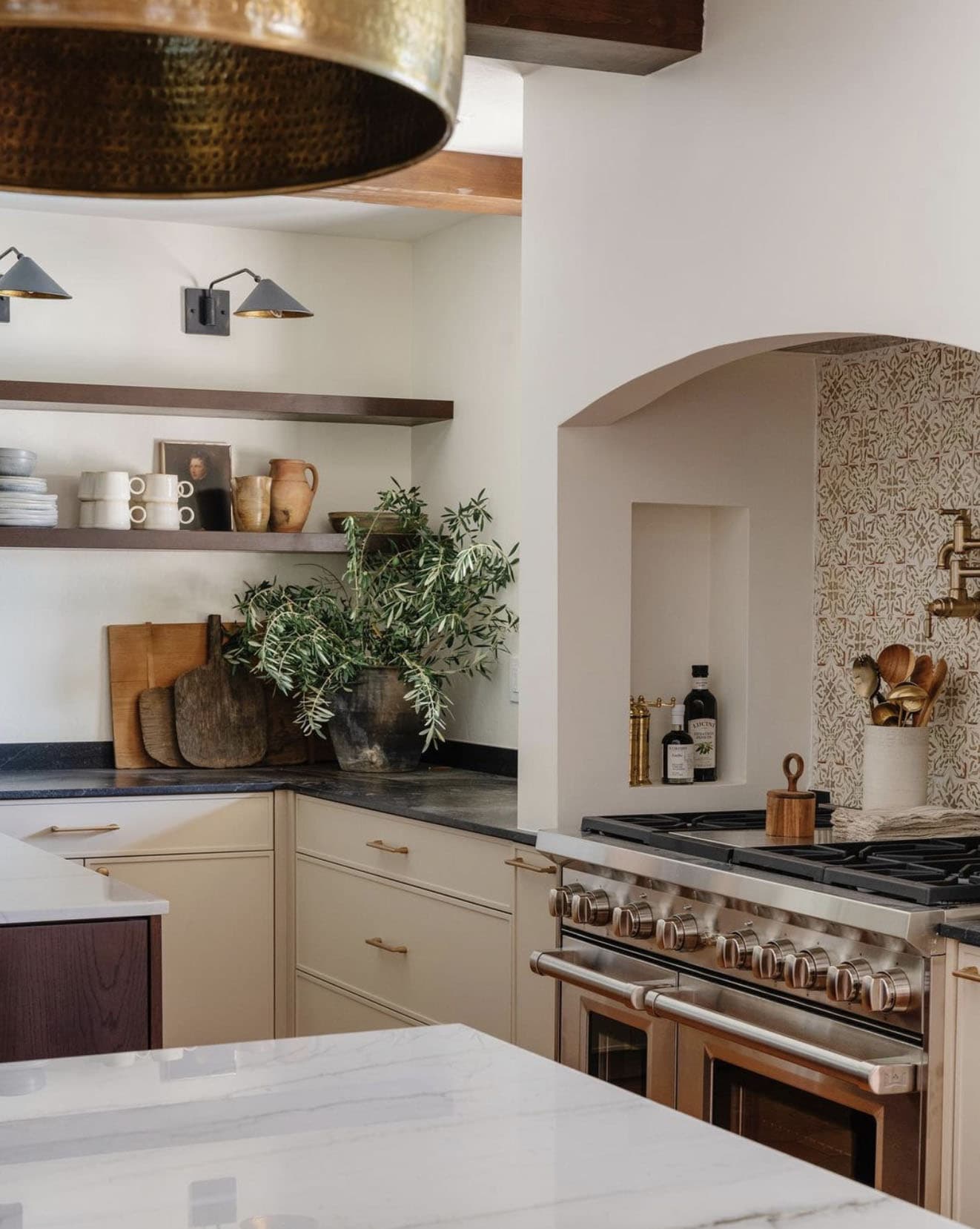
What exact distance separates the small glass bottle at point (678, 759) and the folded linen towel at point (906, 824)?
57 cm

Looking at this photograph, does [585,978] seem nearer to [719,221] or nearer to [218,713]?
[719,221]

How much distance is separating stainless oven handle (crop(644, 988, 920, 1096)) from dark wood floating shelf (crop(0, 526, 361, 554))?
2308 millimetres

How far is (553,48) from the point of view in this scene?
113 inches

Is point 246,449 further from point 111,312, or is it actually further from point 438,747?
point 438,747

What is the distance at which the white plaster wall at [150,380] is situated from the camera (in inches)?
191

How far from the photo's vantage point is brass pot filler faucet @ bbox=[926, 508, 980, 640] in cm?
300

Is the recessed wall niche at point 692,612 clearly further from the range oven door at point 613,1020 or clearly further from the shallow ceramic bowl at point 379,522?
the shallow ceramic bowl at point 379,522

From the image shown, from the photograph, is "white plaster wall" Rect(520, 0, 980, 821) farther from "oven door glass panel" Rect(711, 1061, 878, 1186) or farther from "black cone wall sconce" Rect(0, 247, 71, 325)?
"black cone wall sconce" Rect(0, 247, 71, 325)

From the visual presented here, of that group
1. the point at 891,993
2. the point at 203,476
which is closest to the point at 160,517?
the point at 203,476

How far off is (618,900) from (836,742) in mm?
A: 796

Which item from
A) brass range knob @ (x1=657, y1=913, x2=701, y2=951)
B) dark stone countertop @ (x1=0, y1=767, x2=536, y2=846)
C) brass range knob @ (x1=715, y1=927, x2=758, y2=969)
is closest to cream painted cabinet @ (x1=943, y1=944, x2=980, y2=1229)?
brass range knob @ (x1=715, y1=927, x2=758, y2=969)

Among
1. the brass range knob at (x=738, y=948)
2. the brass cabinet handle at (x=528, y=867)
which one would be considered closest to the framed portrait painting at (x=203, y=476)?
the brass cabinet handle at (x=528, y=867)

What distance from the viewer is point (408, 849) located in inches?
153

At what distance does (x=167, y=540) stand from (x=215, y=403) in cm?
44
